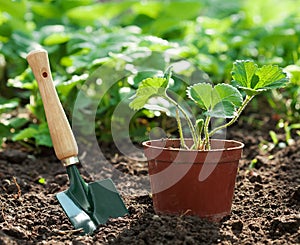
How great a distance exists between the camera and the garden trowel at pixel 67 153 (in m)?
1.90

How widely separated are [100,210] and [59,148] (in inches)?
10.4

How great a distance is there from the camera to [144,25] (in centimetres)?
375

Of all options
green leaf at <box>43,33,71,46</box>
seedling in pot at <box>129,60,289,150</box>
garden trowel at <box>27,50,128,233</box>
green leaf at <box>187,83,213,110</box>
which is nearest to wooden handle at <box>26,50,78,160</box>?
garden trowel at <box>27,50,128,233</box>

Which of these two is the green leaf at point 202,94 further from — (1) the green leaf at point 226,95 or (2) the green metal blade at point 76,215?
(2) the green metal blade at point 76,215

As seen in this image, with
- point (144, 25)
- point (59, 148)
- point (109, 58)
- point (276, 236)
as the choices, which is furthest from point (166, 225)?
point (144, 25)

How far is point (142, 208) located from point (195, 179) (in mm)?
297

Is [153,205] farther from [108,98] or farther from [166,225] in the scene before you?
[108,98]

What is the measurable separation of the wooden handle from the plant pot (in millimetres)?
311

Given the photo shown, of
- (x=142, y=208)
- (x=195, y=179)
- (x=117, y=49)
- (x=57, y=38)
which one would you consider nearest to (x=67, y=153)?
(x=142, y=208)

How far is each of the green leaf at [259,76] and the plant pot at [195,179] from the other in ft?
0.69

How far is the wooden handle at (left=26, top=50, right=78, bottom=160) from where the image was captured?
1916mm

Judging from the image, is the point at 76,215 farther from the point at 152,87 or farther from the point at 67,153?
the point at 152,87

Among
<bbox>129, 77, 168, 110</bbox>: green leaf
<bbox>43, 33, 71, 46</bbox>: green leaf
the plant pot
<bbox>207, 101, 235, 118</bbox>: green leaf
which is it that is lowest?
the plant pot

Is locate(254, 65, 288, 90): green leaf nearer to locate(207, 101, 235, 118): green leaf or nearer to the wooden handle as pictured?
locate(207, 101, 235, 118): green leaf
